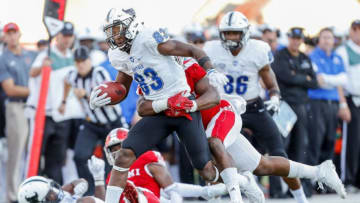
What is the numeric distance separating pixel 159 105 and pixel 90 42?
4.09m

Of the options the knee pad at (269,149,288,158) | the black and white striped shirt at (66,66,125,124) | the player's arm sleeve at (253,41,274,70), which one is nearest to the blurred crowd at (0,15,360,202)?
the black and white striped shirt at (66,66,125,124)

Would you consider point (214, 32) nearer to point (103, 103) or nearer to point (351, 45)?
point (351, 45)

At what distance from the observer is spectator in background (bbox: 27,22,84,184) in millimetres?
9250

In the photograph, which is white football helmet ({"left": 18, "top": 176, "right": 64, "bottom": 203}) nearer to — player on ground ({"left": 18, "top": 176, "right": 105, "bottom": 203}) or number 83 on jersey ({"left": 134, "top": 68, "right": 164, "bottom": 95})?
player on ground ({"left": 18, "top": 176, "right": 105, "bottom": 203})

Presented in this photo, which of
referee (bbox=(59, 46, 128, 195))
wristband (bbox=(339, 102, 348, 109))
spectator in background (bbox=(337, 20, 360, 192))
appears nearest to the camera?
referee (bbox=(59, 46, 128, 195))

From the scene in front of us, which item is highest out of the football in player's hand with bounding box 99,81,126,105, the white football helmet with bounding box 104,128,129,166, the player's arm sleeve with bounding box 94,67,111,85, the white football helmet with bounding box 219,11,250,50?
the white football helmet with bounding box 219,11,250,50

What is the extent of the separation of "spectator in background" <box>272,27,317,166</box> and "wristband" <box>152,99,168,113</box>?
3322 mm

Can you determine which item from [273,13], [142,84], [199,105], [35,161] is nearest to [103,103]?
[142,84]

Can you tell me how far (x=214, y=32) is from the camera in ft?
36.7

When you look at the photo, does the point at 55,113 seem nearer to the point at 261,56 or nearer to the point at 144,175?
the point at 144,175

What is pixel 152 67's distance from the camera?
242 inches

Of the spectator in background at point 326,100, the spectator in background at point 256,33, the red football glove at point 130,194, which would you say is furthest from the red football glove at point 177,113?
the spectator in background at point 256,33

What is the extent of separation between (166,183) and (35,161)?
1.80m

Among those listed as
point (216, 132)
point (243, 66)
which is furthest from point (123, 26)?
point (243, 66)
